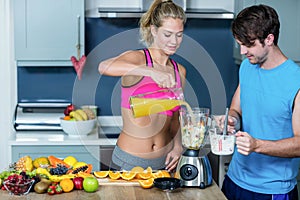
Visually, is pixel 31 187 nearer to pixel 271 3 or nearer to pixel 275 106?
pixel 275 106

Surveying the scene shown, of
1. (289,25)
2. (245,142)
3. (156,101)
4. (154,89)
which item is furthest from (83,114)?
(245,142)

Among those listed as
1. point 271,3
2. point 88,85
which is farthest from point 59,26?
point 271,3

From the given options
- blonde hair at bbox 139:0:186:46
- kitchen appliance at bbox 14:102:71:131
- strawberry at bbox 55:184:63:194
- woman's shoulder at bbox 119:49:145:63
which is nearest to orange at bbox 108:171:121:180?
strawberry at bbox 55:184:63:194

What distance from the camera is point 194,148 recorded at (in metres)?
2.54

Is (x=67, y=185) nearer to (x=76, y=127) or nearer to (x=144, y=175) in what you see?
(x=144, y=175)

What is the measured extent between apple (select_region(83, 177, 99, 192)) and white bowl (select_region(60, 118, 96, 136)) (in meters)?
1.47

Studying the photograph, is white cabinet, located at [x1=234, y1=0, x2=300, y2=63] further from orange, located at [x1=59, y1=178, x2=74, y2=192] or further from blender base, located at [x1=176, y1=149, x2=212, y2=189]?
orange, located at [x1=59, y1=178, x2=74, y2=192]

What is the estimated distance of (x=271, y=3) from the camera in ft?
12.5

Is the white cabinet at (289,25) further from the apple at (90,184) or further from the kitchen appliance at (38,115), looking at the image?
the apple at (90,184)

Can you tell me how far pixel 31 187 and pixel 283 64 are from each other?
46.5 inches

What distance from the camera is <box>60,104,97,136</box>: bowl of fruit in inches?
153

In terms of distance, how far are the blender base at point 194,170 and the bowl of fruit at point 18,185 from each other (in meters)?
0.63

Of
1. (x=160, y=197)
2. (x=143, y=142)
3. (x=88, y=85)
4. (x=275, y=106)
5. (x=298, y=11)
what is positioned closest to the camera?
(x=160, y=197)

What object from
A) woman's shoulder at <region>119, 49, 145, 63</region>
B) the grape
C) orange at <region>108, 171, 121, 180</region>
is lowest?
orange at <region>108, 171, 121, 180</region>
